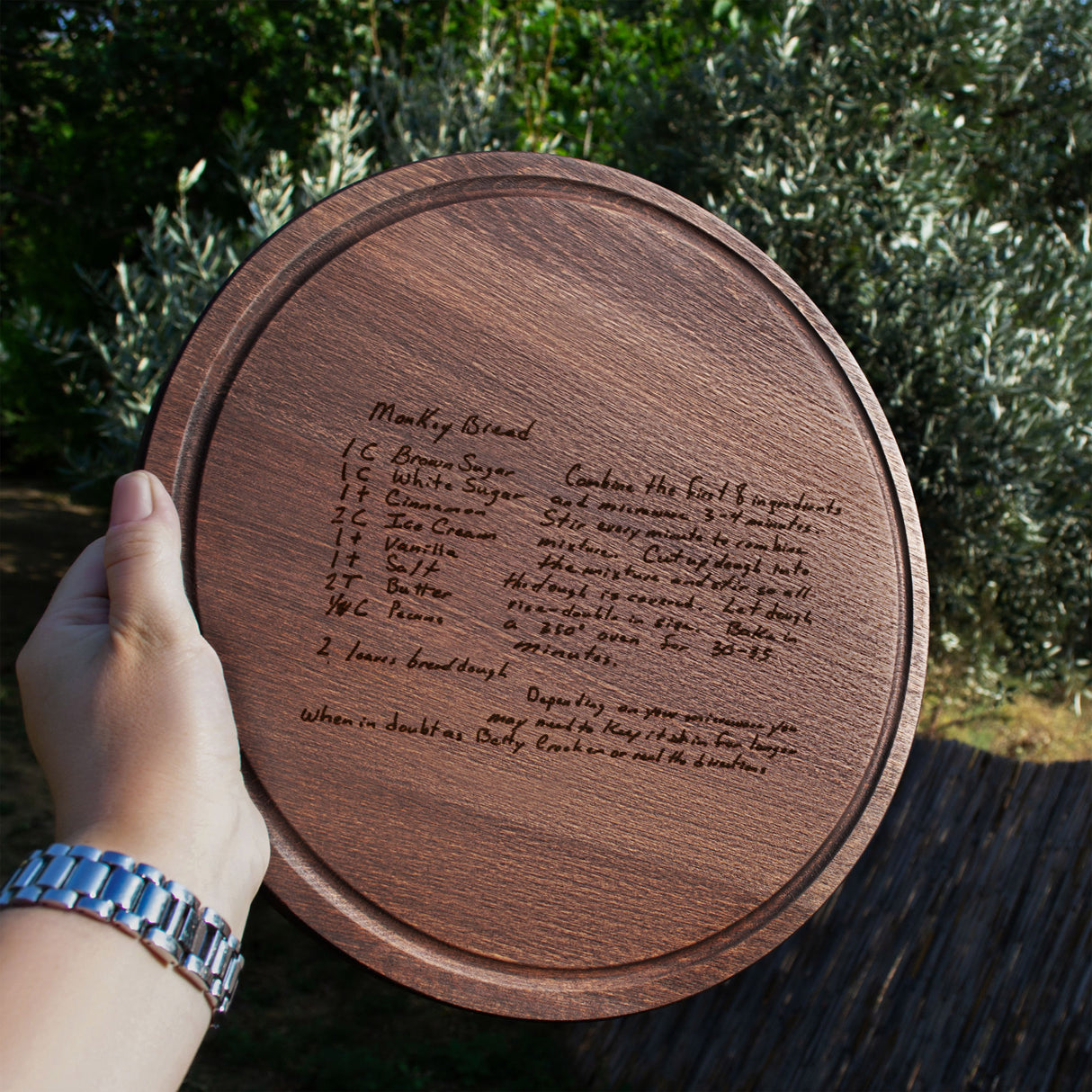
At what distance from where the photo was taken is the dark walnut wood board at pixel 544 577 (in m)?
1.35

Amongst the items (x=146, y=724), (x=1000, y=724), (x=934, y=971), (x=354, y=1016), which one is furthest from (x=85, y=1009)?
(x=1000, y=724)

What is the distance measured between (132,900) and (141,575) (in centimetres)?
43

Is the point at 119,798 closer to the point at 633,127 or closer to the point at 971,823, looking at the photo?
the point at 971,823

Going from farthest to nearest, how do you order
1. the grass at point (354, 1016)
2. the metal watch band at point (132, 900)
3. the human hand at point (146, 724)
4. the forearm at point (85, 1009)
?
the grass at point (354, 1016) < the human hand at point (146, 724) < the metal watch band at point (132, 900) < the forearm at point (85, 1009)

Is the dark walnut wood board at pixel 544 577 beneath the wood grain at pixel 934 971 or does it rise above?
above

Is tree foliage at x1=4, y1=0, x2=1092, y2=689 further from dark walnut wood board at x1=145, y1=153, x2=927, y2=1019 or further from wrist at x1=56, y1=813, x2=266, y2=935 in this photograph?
wrist at x1=56, y1=813, x2=266, y2=935

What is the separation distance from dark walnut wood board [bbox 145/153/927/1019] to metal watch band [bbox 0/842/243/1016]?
184mm

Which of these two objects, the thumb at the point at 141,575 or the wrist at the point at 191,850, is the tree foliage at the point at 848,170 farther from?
the wrist at the point at 191,850

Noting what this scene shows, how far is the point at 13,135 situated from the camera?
571 cm

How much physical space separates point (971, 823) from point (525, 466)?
71.7 inches

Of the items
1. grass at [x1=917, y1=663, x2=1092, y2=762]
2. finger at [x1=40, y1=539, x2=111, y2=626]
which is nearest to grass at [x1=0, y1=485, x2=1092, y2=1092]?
grass at [x1=917, y1=663, x2=1092, y2=762]

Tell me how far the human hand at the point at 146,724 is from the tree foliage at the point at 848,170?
2344 mm

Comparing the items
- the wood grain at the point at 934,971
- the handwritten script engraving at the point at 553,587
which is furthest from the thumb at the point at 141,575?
the wood grain at the point at 934,971

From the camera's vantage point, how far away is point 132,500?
127 centimetres
